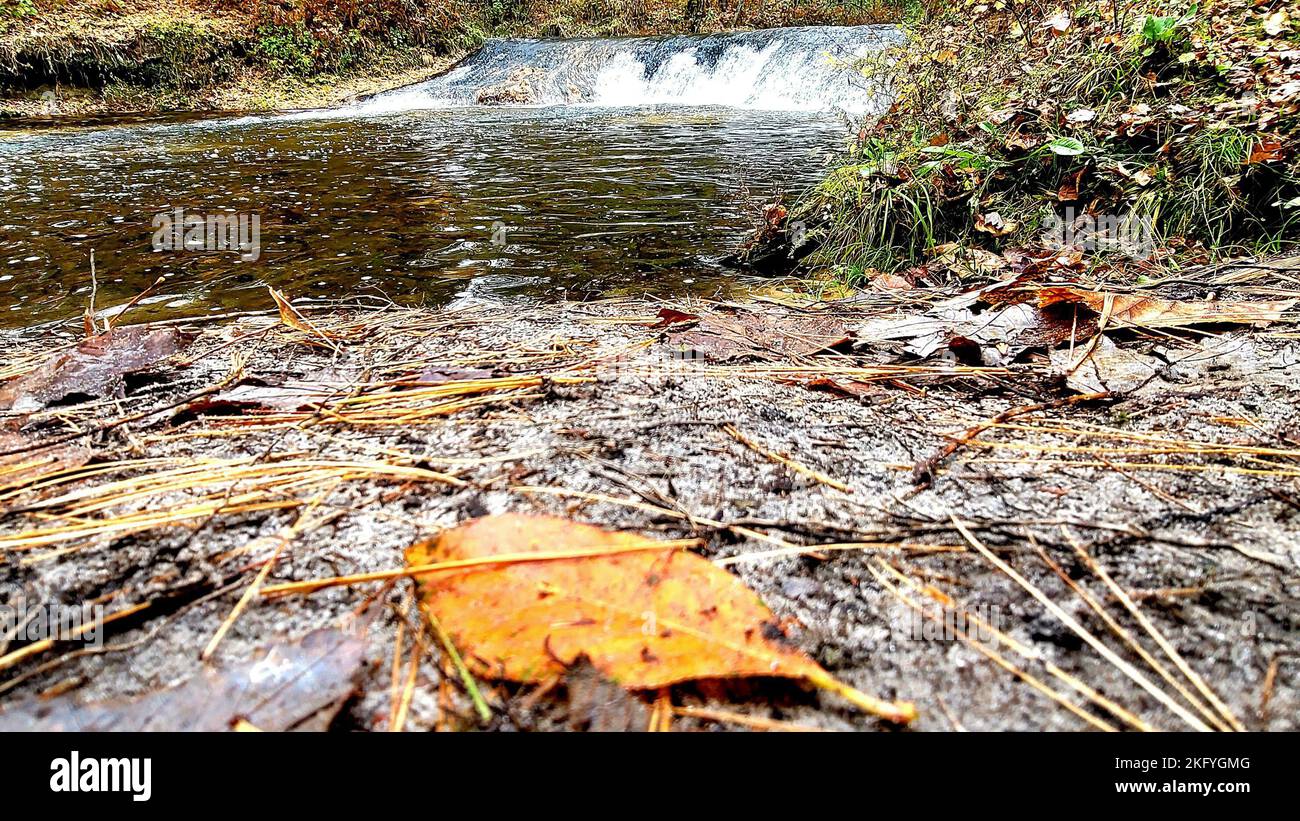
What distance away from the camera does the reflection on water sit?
341 centimetres

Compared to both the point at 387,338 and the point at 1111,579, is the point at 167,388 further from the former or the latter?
the point at 1111,579

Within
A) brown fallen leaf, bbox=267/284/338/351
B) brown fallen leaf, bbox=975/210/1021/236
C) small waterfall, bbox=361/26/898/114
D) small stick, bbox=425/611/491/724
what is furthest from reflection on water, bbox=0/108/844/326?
small waterfall, bbox=361/26/898/114

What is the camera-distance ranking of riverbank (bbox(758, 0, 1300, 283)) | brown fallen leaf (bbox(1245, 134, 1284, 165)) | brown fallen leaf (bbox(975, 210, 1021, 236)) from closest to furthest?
brown fallen leaf (bbox(1245, 134, 1284, 165)) < riverbank (bbox(758, 0, 1300, 283)) < brown fallen leaf (bbox(975, 210, 1021, 236))

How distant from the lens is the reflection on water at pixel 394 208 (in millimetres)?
3410

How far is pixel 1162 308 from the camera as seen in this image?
185 cm

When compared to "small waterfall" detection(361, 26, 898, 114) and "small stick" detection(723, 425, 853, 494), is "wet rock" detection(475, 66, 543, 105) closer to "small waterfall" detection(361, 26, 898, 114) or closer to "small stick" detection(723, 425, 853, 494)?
"small waterfall" detection(361, 26, 898, 114)

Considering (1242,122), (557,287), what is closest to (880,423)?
(557,287)

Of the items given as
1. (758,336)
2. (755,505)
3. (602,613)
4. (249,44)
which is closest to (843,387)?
(758,336)

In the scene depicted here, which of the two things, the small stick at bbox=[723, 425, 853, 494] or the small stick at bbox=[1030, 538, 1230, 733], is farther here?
the small stick at bbox=[723, 425, 853, 494]

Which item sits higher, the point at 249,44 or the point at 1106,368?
the point at 249,44

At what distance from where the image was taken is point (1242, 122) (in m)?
2.69

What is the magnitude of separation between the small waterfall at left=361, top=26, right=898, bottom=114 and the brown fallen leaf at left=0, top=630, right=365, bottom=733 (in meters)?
12.8
